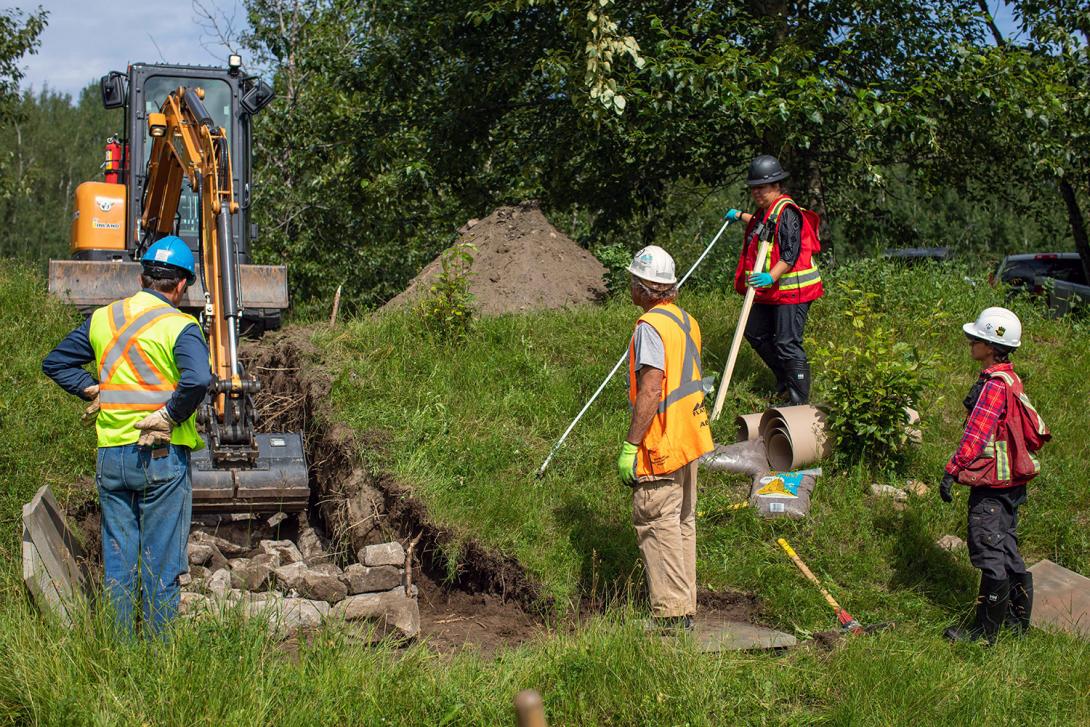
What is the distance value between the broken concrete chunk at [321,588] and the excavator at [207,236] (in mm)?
1355

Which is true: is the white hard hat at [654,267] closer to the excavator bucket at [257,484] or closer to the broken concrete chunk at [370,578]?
the broken concrete chunk at [370,578]

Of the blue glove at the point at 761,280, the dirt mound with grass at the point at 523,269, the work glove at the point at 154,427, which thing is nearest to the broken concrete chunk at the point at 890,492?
the blue glove at the point at 761,280

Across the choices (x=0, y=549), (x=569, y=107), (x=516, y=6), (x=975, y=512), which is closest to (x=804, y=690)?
(x=975, y=512)

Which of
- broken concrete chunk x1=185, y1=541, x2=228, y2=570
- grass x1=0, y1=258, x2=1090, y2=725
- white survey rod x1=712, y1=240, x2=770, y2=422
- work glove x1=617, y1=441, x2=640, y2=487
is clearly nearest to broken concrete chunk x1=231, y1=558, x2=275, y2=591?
broken concrete chunk x1=185, y1=541, x2=228, y2=570

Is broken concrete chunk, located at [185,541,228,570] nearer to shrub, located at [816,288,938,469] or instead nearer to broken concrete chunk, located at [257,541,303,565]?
broken concrete chunk, located at [257,541,303,565]

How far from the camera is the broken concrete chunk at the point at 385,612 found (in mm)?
5582

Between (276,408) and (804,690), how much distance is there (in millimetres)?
5880

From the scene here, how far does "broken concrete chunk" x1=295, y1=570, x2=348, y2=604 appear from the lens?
6141mm

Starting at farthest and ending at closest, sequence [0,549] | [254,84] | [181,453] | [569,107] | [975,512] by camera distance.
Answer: [569,107] → [254,84] → [0,549] → [975,512] → [181,453]

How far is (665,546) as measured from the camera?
5.47 meters

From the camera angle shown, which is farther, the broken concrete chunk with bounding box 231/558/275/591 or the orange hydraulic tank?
the orange hydraulic tank

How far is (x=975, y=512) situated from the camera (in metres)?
5.77

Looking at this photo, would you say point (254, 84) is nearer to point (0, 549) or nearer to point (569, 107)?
point (569, 107)

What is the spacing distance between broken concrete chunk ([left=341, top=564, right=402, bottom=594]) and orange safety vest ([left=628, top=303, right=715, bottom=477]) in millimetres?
1848
